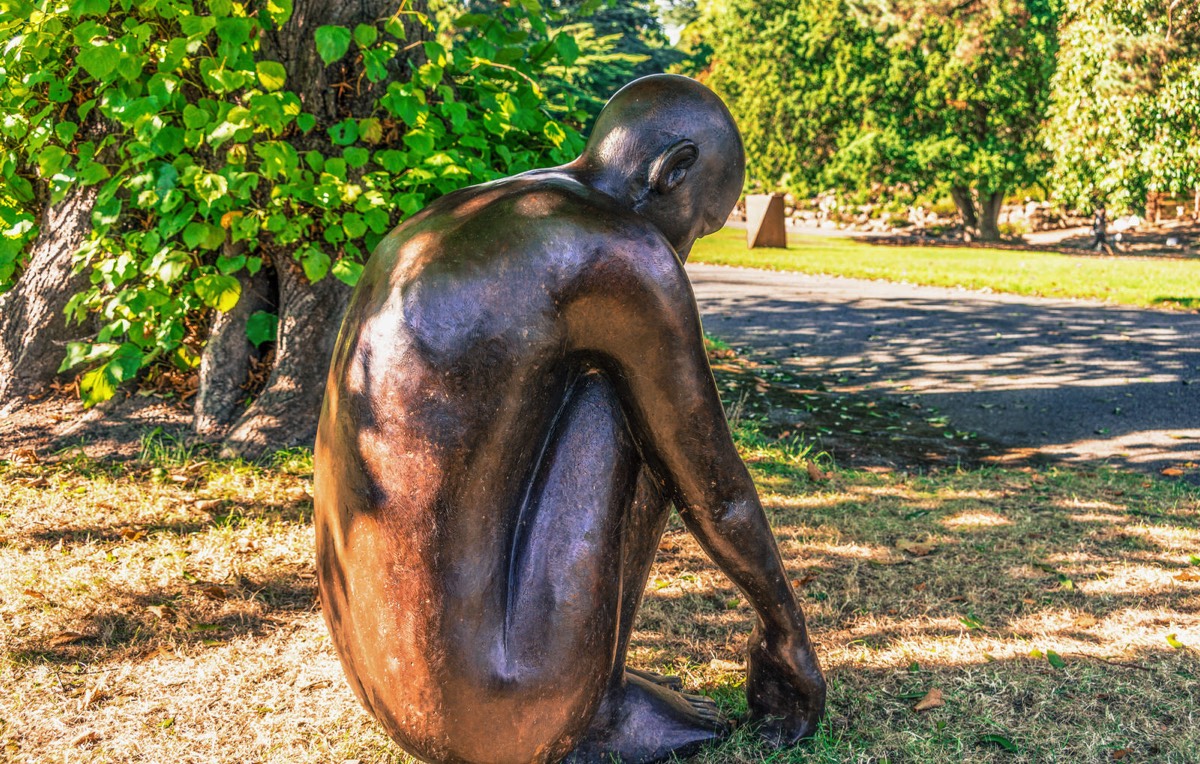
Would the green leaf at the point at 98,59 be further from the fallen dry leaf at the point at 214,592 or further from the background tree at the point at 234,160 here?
the fallen dry leaf at the point at 214,592

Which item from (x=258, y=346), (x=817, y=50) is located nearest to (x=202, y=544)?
(x=258, y=346)

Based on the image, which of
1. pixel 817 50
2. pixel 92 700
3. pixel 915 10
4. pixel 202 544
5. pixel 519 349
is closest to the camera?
pixel 519 349

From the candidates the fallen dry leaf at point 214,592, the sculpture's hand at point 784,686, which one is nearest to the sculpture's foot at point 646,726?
the sculpture's hand at point 784,686

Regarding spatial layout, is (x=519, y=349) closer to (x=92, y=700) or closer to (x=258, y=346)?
(x=92, y=700)

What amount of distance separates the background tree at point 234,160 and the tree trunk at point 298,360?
1 centimetres

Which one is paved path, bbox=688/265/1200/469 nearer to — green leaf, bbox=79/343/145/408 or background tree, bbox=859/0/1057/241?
green leaf, bbox=79/343/145/408

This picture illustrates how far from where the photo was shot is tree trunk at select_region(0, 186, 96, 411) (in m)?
5.27

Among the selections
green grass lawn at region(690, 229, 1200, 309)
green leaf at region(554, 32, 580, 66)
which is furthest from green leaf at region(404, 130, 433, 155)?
green grass lawn at region(690, 229, 1200, 309)

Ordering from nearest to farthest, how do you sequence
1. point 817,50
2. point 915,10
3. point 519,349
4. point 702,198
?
point 519,349 → point 702,198 → point 915,10 → point 817,50

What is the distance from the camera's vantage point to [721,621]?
3.60m

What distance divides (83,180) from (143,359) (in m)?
0.86

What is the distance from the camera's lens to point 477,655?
79.7 inches

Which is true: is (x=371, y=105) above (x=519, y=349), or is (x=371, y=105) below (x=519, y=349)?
above

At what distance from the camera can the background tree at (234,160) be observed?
422cm
